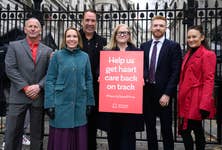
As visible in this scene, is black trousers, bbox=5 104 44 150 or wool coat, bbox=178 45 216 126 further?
black trousers, bbox=5 104 44 150

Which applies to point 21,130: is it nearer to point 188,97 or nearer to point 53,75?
point 53,75

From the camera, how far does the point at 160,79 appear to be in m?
5.19

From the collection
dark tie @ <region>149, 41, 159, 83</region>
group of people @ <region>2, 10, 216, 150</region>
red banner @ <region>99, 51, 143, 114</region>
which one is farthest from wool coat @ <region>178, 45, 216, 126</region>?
red banner @ <region>99, 51, 143, 114</region>

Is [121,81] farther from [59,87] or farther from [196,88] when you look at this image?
[196,88]

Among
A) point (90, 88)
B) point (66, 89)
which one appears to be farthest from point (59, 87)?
point (90, 88)

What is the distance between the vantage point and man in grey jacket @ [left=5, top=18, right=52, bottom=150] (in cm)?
511

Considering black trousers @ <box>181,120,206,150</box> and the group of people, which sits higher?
the group of people

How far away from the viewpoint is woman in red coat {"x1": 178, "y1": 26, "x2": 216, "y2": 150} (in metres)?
4.85

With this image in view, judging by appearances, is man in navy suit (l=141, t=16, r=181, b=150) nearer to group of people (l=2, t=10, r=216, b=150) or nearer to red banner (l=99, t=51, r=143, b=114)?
group of people (l=2, t=10, r=216, b=150)

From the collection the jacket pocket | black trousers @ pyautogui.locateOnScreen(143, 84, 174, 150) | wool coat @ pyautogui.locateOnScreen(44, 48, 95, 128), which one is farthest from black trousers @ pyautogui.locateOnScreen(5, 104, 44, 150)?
black trousers @ pyautogui.locateOnScreen(143, 84, 174, 150)

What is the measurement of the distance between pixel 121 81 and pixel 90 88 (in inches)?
22.7

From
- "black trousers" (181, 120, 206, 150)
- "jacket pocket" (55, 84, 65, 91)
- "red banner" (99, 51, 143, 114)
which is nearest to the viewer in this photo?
"jacket pocket" (55, 84, 65, 91)

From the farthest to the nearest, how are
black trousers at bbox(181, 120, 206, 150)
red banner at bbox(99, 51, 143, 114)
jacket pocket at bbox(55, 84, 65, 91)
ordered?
1. red banner at bbox(99, 51, 143, 114)
2. black trousers at bbox(181, 120, 206, 150)
3. jacket pocket at bbox(55, 84, 65, 91)

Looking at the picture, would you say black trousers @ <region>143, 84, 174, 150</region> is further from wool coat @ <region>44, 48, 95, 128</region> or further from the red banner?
wool coat @ <region>44, 48, 95, 128</region>
